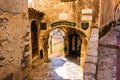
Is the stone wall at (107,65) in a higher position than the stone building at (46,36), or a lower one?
lower

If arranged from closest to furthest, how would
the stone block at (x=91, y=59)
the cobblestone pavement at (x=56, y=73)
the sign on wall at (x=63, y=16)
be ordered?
the stone block at (x=91, y=59) < the cobblestone pavement at (x=56, y=73) < the sign on wall at (x=63, y=16)

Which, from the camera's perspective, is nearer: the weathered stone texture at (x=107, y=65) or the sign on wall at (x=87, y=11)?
the weathered stone texture at (x=107, y=65)

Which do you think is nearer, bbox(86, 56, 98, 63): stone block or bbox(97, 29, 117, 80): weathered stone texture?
A: bbox(97, 29, 117, 80): weathered stone texture

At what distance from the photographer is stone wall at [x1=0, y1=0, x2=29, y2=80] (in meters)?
Answer: 1.69

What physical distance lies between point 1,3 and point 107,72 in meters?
2.67

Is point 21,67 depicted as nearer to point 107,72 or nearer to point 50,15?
point 107,72

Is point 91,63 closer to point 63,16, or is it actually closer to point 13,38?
point 13,38

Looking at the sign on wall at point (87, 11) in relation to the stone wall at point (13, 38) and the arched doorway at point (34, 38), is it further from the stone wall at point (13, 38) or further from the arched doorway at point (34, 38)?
the stone wall at point (13, 38)

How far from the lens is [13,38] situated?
1.86 m

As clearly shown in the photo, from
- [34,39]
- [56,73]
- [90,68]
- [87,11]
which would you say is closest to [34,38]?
[34,39]

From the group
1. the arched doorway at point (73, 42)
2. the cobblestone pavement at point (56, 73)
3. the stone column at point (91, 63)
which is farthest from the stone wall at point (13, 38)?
the arched doorway at point (73, 42)

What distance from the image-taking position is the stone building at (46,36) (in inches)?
70.2

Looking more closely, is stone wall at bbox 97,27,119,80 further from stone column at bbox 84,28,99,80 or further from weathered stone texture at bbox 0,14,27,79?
weathered stone texture at bbox 0,14,27,79

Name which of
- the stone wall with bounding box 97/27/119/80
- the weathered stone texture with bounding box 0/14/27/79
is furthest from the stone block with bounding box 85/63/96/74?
the weathered stone texture with bounding box 0/14/27/79
